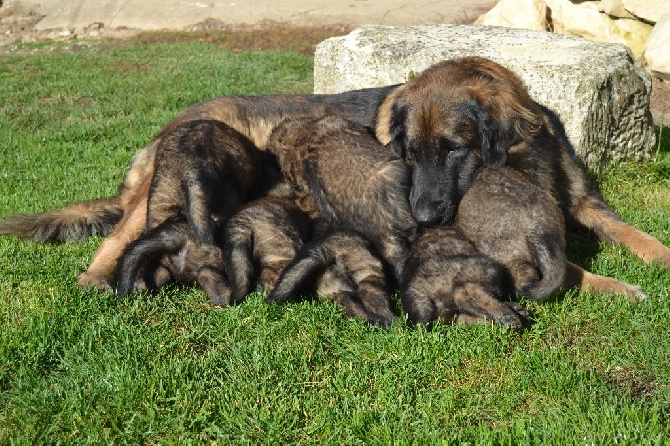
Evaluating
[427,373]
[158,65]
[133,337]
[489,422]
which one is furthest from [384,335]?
[158,65]

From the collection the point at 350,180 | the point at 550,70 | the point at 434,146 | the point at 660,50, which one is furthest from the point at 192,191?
the point at 660,50

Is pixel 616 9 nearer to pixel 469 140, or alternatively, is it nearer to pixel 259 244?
pixel 469 140

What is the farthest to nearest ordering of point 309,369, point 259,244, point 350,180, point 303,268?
point 350,180
point 259,244
point 303,268
point 309,369

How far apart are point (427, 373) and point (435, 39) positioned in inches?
170

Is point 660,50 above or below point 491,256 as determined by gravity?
above

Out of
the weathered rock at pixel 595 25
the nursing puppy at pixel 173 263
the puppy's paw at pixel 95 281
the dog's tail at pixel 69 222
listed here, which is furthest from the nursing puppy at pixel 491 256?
the weathered rock at pixel 595 25

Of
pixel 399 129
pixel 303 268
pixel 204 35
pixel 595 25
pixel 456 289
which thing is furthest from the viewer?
pixel 204 35

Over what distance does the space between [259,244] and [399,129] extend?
1282mm

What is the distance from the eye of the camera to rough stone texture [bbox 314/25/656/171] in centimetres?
634

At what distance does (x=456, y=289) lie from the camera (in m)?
4.34

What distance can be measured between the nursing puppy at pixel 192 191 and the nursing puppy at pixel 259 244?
0.48 feet

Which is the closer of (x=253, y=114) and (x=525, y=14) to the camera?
(x=253, y=114)

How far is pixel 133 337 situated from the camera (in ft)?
13.9

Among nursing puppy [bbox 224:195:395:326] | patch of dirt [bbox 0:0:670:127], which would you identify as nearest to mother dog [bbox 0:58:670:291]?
nursing puppy [bbox 224:195:395:326]
